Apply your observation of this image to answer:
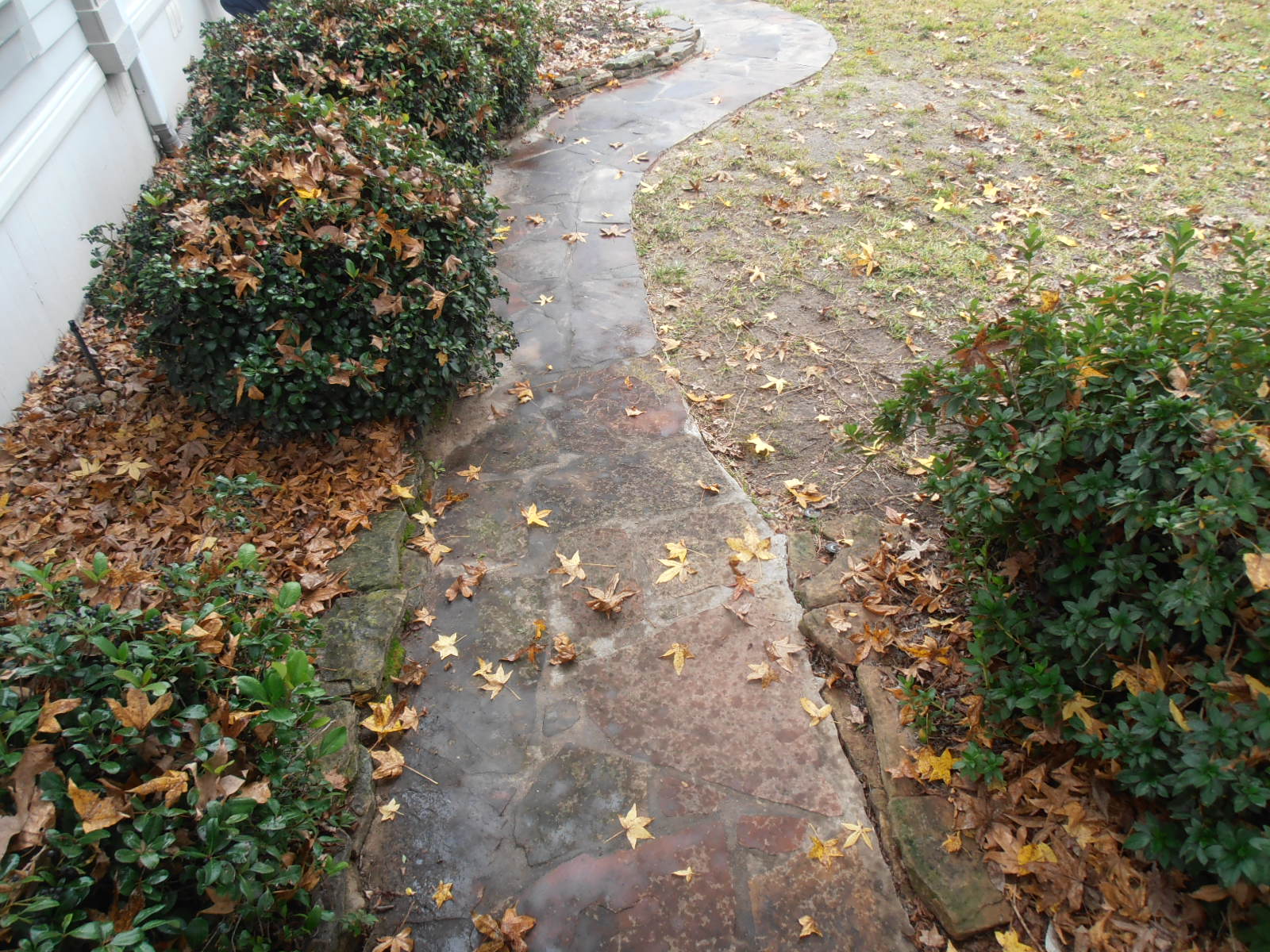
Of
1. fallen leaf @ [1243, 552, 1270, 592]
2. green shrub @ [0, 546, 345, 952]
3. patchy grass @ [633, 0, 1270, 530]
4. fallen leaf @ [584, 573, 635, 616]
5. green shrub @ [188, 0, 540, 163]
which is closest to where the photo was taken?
green shrub @ [0, 546, 345, 952]

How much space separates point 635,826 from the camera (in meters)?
2.64

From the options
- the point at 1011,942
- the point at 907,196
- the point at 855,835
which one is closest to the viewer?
the point at 1011,942

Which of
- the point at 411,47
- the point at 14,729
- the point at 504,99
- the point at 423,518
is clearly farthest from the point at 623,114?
the point at 14,729

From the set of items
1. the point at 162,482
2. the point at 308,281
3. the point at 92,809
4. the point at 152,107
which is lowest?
the point at 162,482

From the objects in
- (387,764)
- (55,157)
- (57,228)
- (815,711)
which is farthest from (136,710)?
(55,157)

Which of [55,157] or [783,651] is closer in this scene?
[783,651]

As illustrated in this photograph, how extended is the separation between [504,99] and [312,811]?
651cm

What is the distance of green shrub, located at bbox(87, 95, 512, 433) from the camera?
363cm

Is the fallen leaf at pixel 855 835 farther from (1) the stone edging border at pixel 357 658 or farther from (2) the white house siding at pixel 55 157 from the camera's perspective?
(2) the white house siding at pixel 55 157

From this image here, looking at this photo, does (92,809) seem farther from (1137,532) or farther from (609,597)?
(1137,532)

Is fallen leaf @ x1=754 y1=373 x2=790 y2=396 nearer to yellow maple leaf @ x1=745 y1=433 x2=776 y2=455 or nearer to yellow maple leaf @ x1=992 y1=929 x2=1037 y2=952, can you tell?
yellow maple leaf @ x1=745 y1=433 x2=776 y2=455

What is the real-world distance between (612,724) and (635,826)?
41cm

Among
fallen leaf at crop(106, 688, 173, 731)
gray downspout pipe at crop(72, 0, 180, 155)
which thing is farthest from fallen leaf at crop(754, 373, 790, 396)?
gray downspout pipe at crop(72, 0, 180, 155)

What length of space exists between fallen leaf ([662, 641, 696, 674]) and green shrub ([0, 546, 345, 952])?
4.46 feet
